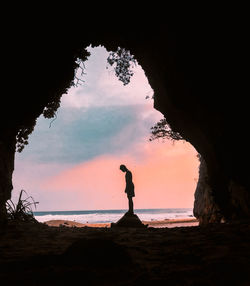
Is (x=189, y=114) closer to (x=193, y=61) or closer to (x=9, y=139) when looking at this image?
(x=193, y=61)

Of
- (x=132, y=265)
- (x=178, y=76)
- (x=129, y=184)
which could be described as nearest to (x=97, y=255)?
(x=132, y=265)

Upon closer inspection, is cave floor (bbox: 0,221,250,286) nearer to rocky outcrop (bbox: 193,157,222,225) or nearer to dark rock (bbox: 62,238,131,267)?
dark rock (bbox: 62,238,131,267)

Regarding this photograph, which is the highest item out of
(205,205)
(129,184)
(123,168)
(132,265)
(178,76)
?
(178,76)

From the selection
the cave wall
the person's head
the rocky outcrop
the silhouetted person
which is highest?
the cave wall

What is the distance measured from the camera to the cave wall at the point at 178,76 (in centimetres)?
584

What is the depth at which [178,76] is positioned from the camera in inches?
288

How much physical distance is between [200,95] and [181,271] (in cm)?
585

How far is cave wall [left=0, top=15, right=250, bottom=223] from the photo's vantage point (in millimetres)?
5840

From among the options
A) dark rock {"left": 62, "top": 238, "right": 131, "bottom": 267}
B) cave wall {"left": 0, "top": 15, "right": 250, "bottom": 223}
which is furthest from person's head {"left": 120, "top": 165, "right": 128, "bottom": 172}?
dark rock {"left": 62, "top": 238, "right": 131, "bottom": 267}

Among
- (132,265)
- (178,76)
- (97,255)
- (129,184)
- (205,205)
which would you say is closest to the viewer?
(132,265)

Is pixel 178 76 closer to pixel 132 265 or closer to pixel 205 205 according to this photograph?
pixel 132 265

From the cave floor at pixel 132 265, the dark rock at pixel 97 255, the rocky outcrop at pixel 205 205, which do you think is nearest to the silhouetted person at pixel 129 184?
the rocky outcrop at pixel 205 205

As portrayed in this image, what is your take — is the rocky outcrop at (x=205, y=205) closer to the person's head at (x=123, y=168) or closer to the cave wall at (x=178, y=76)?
the cave wall at (x=178, y=76)

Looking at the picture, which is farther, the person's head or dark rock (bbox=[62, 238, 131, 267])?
the person's head
